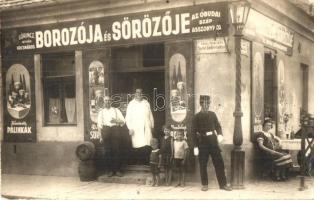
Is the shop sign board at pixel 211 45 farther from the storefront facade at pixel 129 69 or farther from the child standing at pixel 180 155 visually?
the child standing at pixel 180 155

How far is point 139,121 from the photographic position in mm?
11750

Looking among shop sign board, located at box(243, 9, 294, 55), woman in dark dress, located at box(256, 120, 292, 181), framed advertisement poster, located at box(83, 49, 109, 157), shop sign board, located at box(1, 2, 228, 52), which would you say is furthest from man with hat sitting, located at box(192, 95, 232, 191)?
framed advertisement poster, located at box(83, 49, 109, 157)

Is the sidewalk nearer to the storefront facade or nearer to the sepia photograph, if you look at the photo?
the sepia photograph

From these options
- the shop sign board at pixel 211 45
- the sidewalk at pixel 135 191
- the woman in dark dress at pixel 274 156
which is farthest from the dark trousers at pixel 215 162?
the shop sign board at pixel 211 45

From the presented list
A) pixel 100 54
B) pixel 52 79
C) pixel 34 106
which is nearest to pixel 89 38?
pixel 100 54

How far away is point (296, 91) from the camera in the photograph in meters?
15.6

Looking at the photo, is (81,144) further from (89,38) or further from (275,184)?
(275,184)

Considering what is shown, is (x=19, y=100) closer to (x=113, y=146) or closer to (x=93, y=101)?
(x=93, y=101)

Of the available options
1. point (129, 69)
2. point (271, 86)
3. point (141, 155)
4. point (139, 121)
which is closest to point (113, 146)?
point (141, 155)

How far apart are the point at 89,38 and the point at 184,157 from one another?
13.6 ft

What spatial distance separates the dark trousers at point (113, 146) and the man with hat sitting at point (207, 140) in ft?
8.30

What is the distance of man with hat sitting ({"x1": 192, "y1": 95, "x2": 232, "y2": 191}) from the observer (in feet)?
32.5

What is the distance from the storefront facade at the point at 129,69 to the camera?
10891mm

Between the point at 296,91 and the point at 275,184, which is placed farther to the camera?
the point at 296,91
